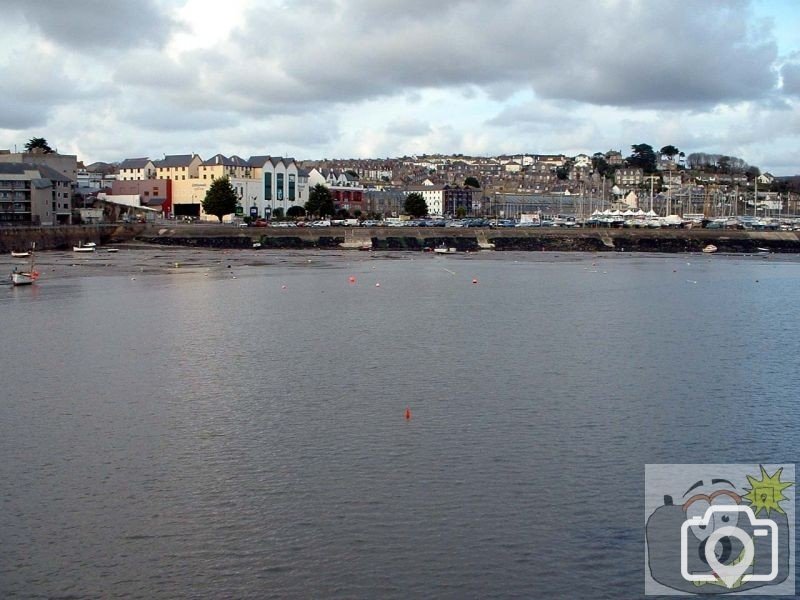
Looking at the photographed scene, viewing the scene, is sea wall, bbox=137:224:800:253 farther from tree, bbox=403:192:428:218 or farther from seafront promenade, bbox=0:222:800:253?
tree, bbox=403:192:428:218

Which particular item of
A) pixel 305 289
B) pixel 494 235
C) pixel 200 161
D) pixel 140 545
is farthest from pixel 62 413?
pixel 200 161

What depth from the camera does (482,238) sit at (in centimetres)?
9469

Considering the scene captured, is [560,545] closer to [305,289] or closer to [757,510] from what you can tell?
[757,510]

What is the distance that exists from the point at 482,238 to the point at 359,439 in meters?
78.0

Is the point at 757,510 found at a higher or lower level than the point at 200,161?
lower

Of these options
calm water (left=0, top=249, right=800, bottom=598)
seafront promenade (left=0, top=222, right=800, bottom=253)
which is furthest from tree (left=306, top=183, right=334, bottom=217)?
calm water (left=0, top=249, right=800, bottom=598)

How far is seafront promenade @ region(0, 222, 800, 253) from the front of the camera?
8556cm

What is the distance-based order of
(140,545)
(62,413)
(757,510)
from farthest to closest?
(62,413)
(757,510)
(140,545)

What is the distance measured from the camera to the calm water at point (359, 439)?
12.3 meters

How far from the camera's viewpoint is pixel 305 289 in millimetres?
48031

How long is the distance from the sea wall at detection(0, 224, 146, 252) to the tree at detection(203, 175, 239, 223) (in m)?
11.2

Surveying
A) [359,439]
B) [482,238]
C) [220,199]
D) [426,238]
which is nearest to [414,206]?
[482,238]

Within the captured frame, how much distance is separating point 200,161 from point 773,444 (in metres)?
103

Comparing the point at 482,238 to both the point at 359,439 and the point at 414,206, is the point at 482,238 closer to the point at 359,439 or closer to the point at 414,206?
the point at 414,206
